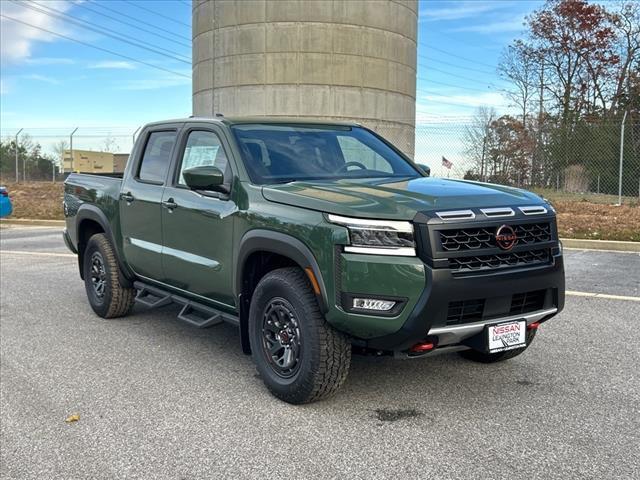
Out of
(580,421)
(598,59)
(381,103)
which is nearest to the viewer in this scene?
(580,421)

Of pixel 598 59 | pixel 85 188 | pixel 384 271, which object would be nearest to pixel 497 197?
pixel 384 271

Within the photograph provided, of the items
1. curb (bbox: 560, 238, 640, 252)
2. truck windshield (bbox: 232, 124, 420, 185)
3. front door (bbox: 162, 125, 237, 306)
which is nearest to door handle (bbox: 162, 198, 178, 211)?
front door (bbox: 162, 125, 237, 306)

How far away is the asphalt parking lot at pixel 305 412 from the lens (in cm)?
326

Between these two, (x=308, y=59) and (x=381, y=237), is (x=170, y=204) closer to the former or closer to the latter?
(x=381, y=237)

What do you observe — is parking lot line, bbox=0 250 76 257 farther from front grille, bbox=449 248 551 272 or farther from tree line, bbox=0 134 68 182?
tree line, bbox=0 134 68 182

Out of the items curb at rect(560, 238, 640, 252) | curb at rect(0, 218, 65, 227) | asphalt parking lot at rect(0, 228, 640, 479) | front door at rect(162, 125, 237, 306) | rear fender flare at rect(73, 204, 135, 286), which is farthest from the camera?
curb at rect(0, 218, 65, 227)

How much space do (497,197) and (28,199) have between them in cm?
2315

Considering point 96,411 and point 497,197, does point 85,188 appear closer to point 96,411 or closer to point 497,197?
point 96,411

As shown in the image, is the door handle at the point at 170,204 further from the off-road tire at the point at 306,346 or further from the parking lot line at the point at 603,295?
the parking lot line at the point at 603,295

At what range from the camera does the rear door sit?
548 centimetres

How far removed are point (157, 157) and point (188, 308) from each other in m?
1.47

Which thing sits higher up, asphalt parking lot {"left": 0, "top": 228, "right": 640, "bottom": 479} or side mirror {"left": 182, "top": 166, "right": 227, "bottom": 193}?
side mirror {"left": 182, "top": 166, "right": 227, "bottom": 193}

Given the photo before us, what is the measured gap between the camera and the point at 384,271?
353cm

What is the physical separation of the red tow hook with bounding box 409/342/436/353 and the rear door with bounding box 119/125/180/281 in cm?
255
